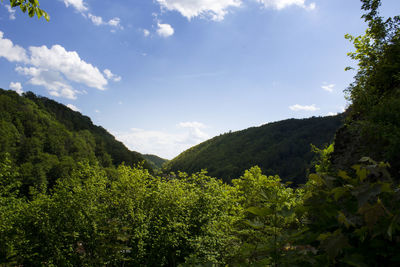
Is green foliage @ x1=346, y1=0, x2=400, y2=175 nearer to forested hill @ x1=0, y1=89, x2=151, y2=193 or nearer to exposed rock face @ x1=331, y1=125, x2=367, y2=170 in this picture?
exposed rock face @ x1=331, y1=125, x2=367, y2=170

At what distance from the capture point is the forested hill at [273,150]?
119812mm

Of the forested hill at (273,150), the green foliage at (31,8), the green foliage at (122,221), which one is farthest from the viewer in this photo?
the forested hill at (273,150)

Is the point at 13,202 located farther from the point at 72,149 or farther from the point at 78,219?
the point at 72,149

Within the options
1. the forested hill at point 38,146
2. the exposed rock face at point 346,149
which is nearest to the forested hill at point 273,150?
the forested hill at point 38,146

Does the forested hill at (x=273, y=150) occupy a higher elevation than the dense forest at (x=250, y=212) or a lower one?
higher

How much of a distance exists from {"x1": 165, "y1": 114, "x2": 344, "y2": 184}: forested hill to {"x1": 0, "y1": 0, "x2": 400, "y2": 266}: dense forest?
93.8 metres

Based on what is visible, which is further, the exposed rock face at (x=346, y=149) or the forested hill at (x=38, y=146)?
the forested hill at (x=38, y=146)

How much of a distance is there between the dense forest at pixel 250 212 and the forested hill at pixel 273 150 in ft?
308

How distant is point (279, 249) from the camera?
1643 mm

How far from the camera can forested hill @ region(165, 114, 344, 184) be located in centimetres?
11981

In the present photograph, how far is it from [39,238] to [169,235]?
1083 cm

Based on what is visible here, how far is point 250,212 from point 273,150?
468 ft

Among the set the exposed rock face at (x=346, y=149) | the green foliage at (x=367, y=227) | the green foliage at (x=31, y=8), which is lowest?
the green foliage at (x=367, y=227)

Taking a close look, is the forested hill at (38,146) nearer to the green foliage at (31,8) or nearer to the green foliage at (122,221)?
the green foliage at (122,221)
